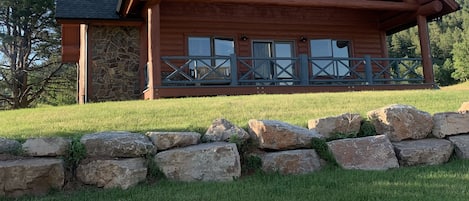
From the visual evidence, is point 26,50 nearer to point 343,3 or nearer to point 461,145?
point 343,3

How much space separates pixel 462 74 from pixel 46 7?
2755cm

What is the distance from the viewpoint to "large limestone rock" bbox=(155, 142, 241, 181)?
13.2 ft

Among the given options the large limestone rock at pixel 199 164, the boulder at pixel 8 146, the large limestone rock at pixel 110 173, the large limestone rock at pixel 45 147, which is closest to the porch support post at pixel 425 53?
the large limestone rock at pixel 199 164

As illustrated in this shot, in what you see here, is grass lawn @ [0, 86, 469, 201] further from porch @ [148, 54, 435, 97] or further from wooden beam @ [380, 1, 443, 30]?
wooden beam @ [380, 1, 443, 30]

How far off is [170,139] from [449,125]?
3.30 m

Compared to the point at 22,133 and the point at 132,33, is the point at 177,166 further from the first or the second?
the point at 132,33

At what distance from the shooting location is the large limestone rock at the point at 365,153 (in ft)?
14.3

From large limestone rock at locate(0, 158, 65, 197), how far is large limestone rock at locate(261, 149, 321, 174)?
197 cm

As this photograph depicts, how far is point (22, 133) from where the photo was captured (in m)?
5.20

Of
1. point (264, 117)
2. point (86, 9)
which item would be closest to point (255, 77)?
point (86, 9)

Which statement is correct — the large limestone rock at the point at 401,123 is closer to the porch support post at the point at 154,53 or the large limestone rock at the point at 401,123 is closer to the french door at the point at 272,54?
the porch support post at the point at 154,53

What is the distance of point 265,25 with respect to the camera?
1281cm

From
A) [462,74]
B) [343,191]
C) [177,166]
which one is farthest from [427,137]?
[462,74]

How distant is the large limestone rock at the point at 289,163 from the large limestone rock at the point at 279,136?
0.12 m
